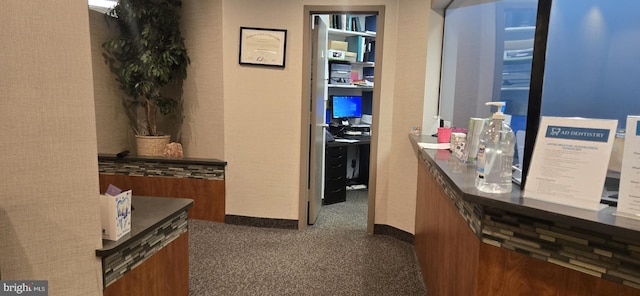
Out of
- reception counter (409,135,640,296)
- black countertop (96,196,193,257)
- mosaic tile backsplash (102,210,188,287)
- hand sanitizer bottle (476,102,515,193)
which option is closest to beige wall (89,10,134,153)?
black countertop (96,196,193,257)

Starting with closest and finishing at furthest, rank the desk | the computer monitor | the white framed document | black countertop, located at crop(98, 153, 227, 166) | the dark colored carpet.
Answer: the dark colored carpet < the white framed document < black countertop, located at crop(98, 153, 227, 166) < the desk < the computer monitor

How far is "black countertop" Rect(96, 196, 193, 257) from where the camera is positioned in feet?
4.65

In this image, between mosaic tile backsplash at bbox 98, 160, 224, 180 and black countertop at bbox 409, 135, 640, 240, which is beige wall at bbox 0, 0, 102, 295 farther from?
mosaic tile backsplash at bbox 98, 160, 224, 180

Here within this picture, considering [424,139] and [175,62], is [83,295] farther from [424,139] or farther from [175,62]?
[175,62]

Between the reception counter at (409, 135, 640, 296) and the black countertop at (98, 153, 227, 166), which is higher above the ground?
the reception counter at (409, 135, 640, 296)

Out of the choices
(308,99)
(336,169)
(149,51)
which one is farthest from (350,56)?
(149,51)

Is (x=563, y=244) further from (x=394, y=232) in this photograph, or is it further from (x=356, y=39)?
(x=356, y=39)

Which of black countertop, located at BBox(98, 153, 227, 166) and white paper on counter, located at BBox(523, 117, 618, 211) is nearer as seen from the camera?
white paper on counter, located at BBox(523, 117, 618, 211)

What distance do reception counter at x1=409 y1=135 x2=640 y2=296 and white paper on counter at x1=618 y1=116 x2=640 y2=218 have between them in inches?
1.8

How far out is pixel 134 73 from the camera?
3562 mm

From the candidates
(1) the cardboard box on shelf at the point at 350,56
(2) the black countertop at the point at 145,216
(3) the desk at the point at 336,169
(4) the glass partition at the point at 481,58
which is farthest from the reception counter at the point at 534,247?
(1) the cardboard box on shelf at the point at 350,56

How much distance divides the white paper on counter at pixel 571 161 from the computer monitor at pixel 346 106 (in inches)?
148

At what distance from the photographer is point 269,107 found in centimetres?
354

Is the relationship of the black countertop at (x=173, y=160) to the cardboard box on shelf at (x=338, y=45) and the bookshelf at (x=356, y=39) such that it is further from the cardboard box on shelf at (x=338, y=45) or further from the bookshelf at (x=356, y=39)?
the cardboard box on shelf at (x=338, y=45)
